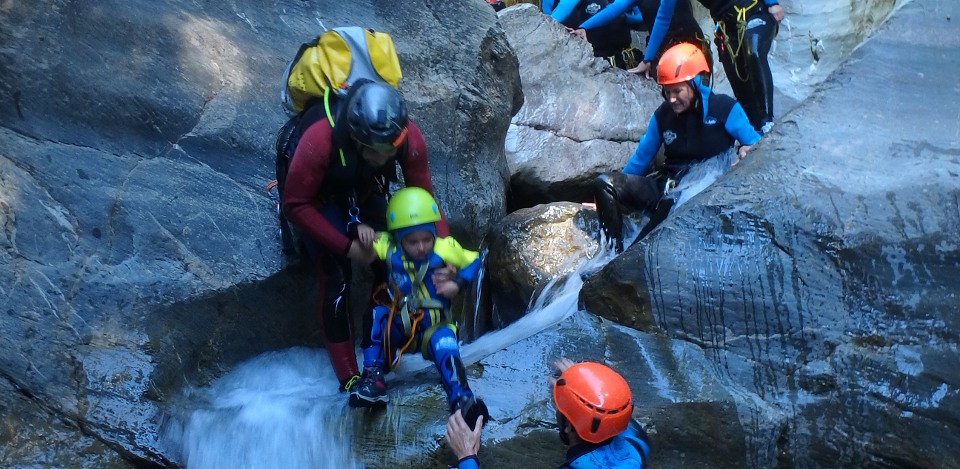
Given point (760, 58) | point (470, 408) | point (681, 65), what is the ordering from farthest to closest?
point (760, 58) < point (681, 65) < point (470, 408)

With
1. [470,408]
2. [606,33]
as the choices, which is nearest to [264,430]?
[470,408]

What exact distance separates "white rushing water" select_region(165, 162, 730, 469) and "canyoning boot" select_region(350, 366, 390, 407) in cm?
13

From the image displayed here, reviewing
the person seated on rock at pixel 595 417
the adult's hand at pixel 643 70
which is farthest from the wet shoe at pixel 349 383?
the adult's hand at pixel 643 70

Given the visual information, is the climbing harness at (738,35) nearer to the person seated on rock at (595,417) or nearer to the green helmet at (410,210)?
the green helmet at (410,210)

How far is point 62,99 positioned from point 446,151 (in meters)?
2.18

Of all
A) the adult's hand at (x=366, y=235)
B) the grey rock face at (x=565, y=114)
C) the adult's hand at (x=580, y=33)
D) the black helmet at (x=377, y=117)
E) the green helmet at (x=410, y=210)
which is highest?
the black helmet at (x=377, y=117)

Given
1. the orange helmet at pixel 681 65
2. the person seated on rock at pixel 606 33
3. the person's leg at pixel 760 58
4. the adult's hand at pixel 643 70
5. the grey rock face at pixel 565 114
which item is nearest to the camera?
the orange helmet at pixel 681 65

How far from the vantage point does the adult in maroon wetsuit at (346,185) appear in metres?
3.73

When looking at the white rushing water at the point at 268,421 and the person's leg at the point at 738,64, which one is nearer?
the white rushing water at the point at 268,421

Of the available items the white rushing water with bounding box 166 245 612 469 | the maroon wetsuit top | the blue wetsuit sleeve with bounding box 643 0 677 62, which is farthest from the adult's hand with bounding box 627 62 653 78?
the maroon wetsuit top

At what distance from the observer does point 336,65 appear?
13.2ft

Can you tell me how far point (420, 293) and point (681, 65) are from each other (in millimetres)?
2411

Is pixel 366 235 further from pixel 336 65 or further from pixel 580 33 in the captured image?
pixel 580 33

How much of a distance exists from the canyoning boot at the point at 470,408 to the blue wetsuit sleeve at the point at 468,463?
223 mm
